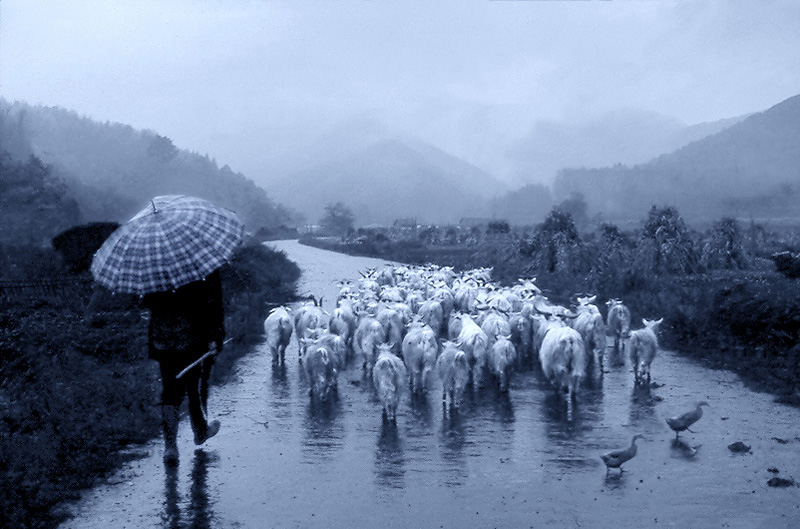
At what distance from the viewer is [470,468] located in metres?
7.95

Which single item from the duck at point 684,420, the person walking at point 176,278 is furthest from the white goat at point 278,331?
the duck at point 684,420

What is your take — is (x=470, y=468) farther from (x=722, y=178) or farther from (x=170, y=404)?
(x=722, y=178)

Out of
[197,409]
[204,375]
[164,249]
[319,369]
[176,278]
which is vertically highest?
[164,249]

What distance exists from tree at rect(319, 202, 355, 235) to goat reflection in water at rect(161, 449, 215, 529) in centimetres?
11611

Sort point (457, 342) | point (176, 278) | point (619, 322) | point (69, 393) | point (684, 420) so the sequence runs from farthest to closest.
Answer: point (619, 322) < point (457, 342) < point (69, 393) < point (684, 420) < point (176, 278)

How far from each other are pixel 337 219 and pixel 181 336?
120 m

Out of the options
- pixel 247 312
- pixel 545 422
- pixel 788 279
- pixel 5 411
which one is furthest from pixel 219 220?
pixel 788 279

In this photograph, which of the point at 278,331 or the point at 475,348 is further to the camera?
the point at 278,331

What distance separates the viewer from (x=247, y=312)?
2073 cm

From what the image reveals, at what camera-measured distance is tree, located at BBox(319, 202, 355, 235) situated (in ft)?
412

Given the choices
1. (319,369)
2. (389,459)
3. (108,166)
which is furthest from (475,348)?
(108,166)

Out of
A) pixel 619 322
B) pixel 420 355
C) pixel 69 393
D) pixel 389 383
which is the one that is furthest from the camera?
pixel 619 322

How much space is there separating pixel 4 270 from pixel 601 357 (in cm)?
1707

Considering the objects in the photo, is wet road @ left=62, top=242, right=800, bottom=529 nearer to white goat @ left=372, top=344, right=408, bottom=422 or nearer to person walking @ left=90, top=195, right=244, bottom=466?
white goat @ left=372, top=344, right=408, bottom=422
